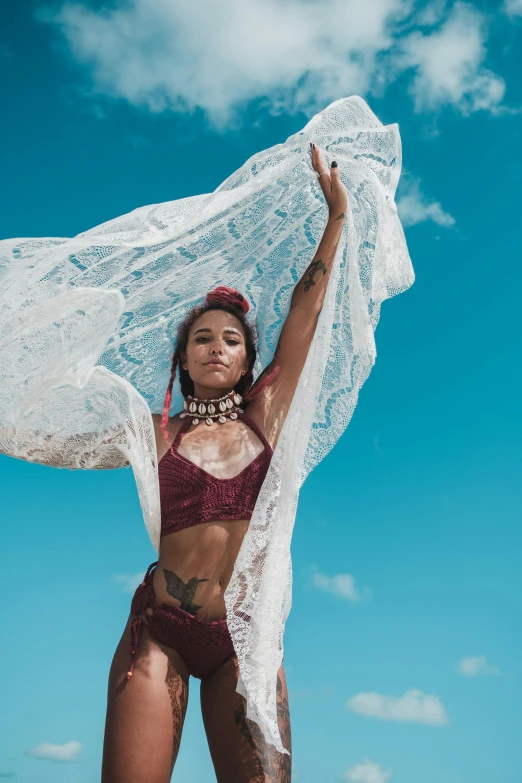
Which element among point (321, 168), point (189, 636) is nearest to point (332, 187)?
point (321, 168)

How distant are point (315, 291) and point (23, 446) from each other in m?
1.52

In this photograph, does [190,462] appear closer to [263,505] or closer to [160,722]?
[263,505]

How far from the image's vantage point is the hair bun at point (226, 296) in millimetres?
4031

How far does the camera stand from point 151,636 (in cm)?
328

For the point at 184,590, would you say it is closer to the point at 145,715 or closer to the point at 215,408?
the point at 145,715

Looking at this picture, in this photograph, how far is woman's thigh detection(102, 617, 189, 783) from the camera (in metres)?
3.00

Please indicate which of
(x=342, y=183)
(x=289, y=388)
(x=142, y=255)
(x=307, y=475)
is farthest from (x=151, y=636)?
(x=342, y=183)

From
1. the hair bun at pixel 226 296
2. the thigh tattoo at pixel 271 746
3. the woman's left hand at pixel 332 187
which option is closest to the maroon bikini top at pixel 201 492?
the thigh tattoo at pixel 271 746

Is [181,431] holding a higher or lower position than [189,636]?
higher

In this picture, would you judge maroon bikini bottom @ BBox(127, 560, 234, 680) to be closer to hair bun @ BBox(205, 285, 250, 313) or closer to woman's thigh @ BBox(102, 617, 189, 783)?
woman's thigh @ BBox(102, 617, 189, 783)

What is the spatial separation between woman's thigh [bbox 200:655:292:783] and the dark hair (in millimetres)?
1316

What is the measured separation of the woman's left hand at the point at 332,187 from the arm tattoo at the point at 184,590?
1.87 meters

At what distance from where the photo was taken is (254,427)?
146 inches

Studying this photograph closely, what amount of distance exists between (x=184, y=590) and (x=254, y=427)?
0.80m
